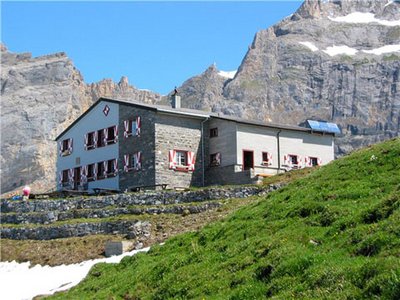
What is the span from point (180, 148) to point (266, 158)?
7.73m

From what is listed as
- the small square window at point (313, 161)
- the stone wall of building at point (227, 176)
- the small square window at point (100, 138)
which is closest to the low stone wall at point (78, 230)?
the stone wall of building at point (227, 176)

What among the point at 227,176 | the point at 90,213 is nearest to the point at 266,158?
the point at 227,176

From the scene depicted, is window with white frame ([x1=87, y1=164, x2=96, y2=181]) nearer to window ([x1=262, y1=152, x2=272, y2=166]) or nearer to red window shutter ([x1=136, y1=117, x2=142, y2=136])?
red window shutter ([x1=136, y1=117, x2=142, y2=136])

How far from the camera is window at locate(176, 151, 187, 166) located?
5479cm

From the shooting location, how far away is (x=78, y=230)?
139ft

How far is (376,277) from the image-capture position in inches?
487

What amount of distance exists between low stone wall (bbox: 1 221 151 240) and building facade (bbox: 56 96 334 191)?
9.61 metres

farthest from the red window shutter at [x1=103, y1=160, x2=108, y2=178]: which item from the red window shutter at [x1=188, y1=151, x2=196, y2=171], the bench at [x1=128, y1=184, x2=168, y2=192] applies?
the red window shutter at [x1=188, y1=151, x2=196, y2=171]

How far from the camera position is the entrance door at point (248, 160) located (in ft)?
182

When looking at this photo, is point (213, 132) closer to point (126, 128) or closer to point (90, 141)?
point (126, 128)

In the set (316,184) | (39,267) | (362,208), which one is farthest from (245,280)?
(39,267)

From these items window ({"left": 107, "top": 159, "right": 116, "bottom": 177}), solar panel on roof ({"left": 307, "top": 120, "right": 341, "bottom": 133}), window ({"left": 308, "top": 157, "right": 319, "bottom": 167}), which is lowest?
window ({"left": 107, "top": 159, "right": 116, "bottom": 177})

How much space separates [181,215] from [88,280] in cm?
1483

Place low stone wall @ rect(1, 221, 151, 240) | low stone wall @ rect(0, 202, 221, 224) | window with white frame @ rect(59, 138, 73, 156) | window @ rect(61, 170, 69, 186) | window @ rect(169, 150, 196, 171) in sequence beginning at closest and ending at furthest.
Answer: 1. low stone wall @ rect(1, 221, 151, 240)
2. low stone wall @ rect(0, 202, 221, 224)
3. window @ rect(169, 150, 196, 171)
4. window @ rect(61, 170, 69, 186)
5. window with white frame @ rect(59, 138, 73, 156)
